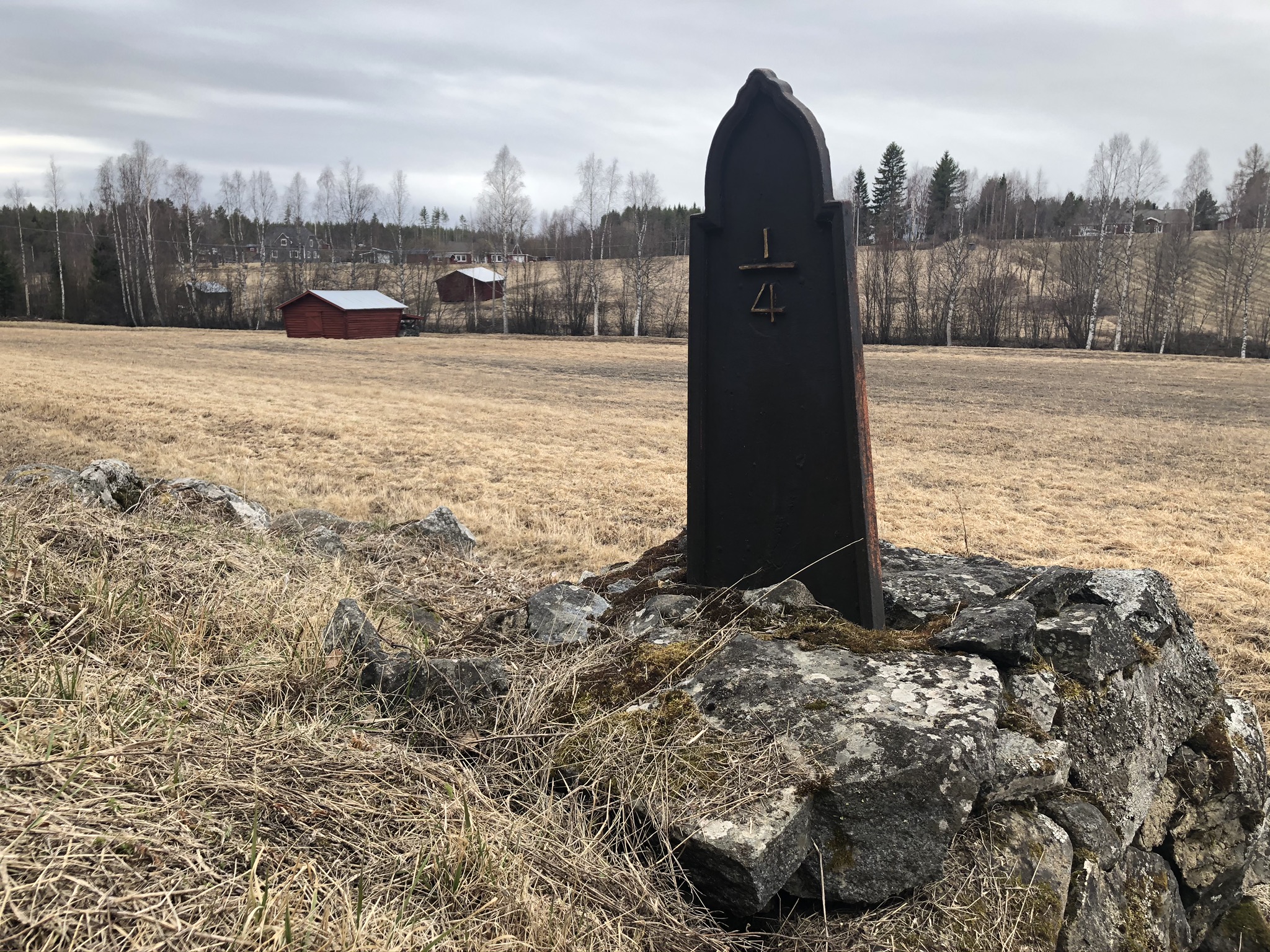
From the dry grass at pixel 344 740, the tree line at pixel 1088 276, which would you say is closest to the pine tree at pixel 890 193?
the tree line at pixel 1088 276

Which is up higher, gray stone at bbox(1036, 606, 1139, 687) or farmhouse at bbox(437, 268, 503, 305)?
farmhouse at bbox(437, 268, 503, 305)

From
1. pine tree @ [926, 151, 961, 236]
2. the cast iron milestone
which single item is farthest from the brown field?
pine tree @ [926, 151, 961, 236]

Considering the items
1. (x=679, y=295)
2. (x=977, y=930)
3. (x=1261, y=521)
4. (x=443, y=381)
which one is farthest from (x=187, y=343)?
(x=977, y=930)

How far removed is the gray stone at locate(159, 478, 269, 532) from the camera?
20.4 ft

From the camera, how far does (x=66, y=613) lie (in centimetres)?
295

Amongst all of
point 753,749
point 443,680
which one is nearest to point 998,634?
point 753,749

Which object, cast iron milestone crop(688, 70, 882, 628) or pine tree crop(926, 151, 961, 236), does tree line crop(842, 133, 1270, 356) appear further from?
cast iron milestone crop(688, 70, 882, 628)

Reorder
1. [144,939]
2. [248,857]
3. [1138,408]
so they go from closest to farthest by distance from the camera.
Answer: [144,939]
[248,857]
[1138,408]

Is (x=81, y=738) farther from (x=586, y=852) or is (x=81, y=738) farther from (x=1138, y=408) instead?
(x=1138, y=408)

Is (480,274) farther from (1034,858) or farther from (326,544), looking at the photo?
(1034,858)

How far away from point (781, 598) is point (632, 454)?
10.1 meters

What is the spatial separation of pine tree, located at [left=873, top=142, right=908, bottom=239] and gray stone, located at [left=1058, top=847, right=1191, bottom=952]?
68725 millimetres

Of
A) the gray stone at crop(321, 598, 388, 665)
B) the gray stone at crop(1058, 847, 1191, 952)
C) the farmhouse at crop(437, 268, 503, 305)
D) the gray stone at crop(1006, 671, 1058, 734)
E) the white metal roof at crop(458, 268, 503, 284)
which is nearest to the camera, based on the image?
the gray stone at crop(1058, 847, 1191, 952)

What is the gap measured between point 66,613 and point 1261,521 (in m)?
11.1
